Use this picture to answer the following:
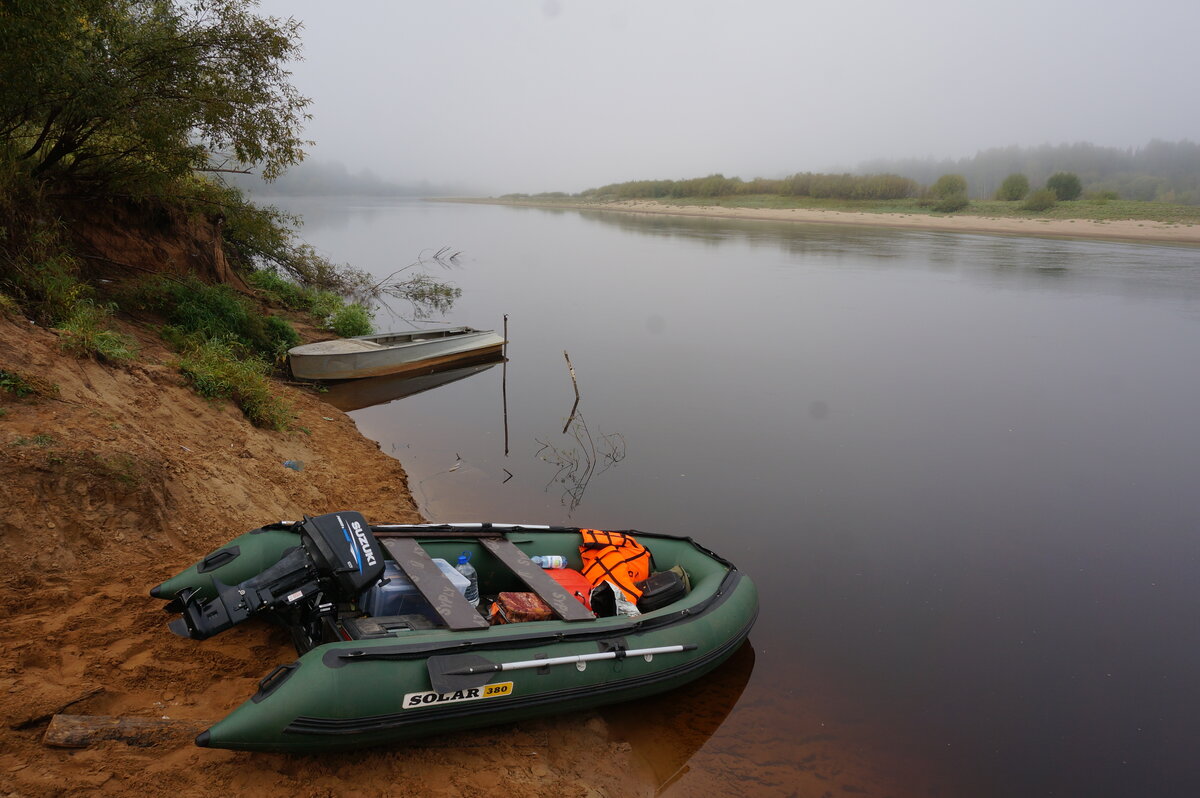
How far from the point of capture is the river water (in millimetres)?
4820

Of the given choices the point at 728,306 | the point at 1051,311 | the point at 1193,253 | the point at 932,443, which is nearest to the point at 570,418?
the point at 932,443

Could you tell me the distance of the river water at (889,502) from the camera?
4820mm

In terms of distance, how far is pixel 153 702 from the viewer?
10.8ft

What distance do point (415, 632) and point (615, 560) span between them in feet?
6.41

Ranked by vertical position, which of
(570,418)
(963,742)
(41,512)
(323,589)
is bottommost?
(963,742)

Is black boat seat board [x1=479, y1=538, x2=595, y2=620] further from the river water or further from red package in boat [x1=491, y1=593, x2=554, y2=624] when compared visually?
the river water

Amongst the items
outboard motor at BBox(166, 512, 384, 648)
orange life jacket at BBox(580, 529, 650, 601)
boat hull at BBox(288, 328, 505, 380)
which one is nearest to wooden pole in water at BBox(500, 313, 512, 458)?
boat hull at BBox(288, 328, 505, 380)

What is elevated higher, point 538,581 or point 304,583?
point 304,583

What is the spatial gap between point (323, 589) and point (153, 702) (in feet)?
2.94

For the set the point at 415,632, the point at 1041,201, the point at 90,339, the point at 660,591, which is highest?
the point at 1041,201

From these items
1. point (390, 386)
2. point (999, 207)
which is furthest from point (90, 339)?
point (999, 207)

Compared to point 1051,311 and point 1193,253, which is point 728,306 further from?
point 1193,253

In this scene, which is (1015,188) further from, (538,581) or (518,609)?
(518,609)

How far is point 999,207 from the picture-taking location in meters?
49.9
